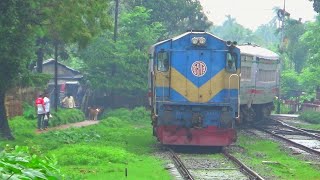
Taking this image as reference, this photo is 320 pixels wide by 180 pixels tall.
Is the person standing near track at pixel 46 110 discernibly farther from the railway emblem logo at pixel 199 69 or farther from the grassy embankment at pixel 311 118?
the grassy embankment at pixel 311 118

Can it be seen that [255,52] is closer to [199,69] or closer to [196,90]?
[199,69]

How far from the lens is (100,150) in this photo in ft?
60.2

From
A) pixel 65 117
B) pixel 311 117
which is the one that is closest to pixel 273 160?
pixel 65 117

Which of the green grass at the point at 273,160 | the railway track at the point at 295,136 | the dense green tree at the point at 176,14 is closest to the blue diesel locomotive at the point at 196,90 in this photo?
the green grass at the point at 273,160

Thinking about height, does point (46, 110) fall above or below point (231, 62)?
below

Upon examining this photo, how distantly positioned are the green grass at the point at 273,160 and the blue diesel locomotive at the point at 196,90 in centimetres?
119

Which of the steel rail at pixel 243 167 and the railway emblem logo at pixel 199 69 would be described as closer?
the steel rail at pixel 243 167

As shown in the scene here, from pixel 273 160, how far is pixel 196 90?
3242 mm

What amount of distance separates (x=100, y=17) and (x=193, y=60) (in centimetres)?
440

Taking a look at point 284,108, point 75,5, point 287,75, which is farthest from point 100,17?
point 287,75

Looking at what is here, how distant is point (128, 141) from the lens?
24.2 meters

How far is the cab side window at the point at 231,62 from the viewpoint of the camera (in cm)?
2028

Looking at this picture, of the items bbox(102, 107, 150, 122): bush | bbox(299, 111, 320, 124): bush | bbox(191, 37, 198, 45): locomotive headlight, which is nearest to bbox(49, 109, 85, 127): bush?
bbox(102, 107, 150, 122): bush

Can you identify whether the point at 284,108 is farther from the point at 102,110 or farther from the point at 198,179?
the point at 198,179
